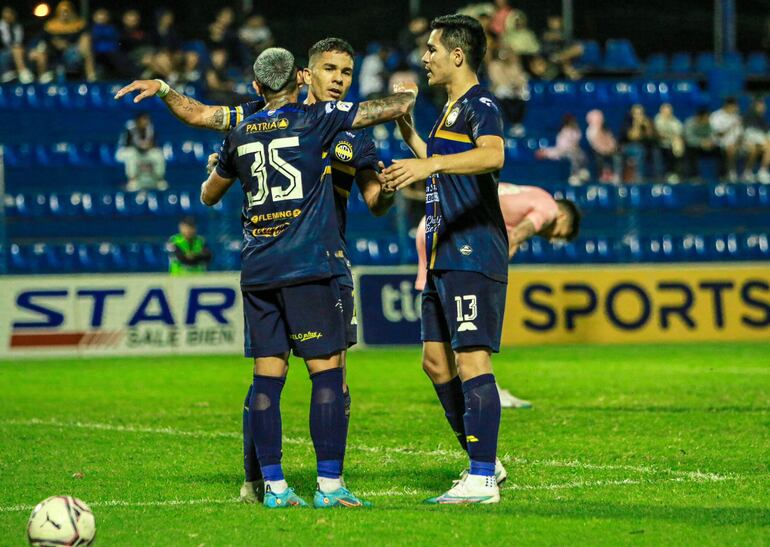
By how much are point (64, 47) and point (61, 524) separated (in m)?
19.0

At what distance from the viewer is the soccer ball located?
204 inches

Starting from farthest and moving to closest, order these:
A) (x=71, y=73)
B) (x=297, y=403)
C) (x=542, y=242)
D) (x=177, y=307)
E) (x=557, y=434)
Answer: (x=71, y=73) → (x=542, y=242) → (x=177, y=307) → (x=297, y=403) → (x=557, y=434)

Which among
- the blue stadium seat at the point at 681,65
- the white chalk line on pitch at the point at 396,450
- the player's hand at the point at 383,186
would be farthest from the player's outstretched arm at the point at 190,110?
the blue stadium seat at the point at 681,65

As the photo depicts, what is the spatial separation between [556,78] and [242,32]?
573 cm

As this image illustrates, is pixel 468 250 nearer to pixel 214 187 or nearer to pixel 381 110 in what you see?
pixel 381 110

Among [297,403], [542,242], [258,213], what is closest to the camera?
[258,213]

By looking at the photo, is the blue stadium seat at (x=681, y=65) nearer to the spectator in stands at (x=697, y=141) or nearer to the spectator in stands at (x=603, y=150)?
the spectator in stands at (x=697, y=141)

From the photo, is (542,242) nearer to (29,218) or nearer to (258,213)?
(29,218)

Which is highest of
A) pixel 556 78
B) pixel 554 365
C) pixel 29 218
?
pixel 556 78

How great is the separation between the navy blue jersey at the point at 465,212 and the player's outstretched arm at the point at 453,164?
254 millimetres

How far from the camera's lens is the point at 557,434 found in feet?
30.8

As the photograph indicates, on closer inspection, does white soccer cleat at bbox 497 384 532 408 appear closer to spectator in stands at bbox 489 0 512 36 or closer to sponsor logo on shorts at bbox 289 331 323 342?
sponsor logo on shorts at bbox 289 331 323 342

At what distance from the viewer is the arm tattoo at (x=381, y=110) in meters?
6.20

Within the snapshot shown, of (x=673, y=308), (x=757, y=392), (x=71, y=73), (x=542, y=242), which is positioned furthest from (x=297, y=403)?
(x=71, y=73)
